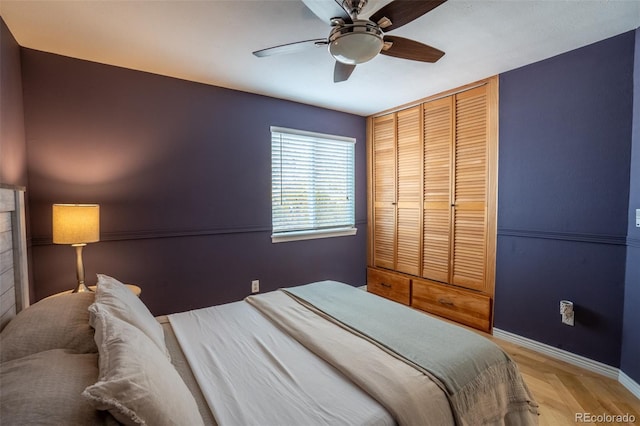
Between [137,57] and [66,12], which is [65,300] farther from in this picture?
[137,57]

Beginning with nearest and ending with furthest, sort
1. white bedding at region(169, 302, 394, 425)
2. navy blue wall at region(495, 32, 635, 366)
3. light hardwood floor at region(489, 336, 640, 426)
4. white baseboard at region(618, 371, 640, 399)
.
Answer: white bedding at region(169, 302, 394, 425), light hardwood floor at region(489, 336, 640, 426), white baseboard at region(618, 371, 640, 399), navy blue wall at region(495, 32, 635, 366)

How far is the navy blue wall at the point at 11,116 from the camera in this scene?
70.7 inches

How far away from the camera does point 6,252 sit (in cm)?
159

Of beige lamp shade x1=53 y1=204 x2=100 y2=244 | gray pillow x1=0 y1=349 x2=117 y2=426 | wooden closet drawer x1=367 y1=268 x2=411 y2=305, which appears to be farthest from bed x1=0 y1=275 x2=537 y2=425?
wooden closet drawer x1=367 y1=268 x2=411 y2=305

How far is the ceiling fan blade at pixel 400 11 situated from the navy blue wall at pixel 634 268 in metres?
1.74

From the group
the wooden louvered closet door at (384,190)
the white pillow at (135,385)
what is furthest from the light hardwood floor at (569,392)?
the white pillow at (135,385)

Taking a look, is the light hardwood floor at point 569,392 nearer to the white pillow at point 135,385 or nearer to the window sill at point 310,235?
the white pillow at point 135,385

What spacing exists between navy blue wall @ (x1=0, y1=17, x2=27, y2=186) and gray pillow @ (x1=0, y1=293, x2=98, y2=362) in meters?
0.99

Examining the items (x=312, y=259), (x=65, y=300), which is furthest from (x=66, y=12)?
(x=312, y=259)

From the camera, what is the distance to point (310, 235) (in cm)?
367

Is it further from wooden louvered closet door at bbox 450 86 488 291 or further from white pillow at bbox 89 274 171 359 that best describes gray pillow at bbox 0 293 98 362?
wooden louvered closet door at bbox 450 86 488 291

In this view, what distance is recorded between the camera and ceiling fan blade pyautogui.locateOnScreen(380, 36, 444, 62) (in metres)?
1.73

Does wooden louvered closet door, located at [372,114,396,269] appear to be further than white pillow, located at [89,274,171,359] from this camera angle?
Yes

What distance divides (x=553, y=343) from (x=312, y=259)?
240 cm
